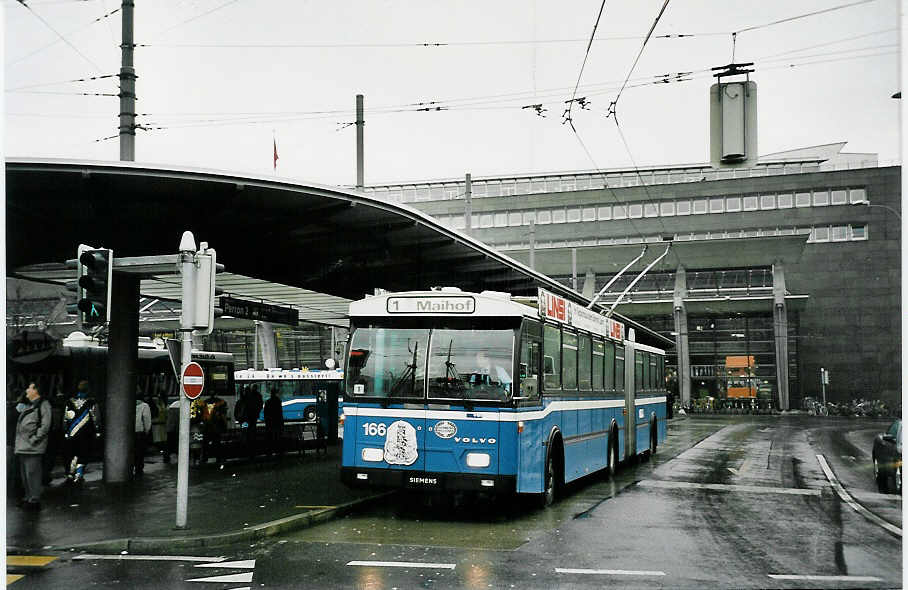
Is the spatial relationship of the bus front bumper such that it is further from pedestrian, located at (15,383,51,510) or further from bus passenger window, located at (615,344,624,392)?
bus passenger window, located at (615,344,624,392)

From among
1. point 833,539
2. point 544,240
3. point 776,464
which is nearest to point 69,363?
point 776,464

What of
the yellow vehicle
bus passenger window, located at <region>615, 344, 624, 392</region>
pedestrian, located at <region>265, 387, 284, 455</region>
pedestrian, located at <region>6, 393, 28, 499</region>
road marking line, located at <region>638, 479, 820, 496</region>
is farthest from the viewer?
the yellow vehicle

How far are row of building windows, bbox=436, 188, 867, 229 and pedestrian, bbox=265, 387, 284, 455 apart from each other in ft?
141

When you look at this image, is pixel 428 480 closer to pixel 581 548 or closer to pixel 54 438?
pixel 581 548

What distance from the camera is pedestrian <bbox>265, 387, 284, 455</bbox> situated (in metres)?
23.5

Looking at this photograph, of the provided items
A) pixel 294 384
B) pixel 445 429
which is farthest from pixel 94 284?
pixel 294 384

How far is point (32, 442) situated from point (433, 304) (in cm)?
628

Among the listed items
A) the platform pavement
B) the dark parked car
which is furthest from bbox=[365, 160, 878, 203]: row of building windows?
the platform pavement

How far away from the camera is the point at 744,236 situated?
66.1m

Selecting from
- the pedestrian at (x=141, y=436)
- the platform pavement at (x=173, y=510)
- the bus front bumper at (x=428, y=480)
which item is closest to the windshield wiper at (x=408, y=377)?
the bus front bumper at (x=428, y=480)

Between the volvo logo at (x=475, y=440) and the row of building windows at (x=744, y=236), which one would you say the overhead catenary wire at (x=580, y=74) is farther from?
the row of building windows at (x=744, y=236)

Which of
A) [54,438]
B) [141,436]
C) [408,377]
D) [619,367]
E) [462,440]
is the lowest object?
[141,436]

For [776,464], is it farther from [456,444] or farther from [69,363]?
[69,363]

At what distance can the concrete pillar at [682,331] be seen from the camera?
65.4 metres
